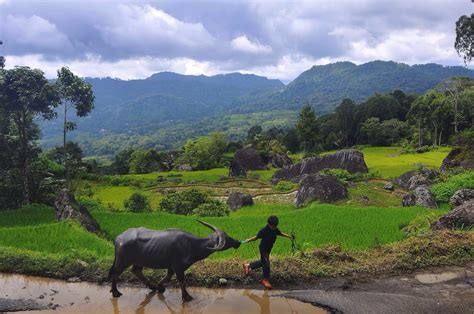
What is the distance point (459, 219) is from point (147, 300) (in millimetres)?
9349

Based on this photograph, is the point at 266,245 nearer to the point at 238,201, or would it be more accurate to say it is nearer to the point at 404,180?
the point at 238,201

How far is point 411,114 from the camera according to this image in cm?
6281

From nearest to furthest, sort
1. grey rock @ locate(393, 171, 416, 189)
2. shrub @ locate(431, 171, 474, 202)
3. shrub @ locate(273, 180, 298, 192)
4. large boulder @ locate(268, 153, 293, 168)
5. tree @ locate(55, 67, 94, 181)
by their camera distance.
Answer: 1. shrub @ locate(431, 171, 474, 202)
2. tree @ locate(55, 67, 94, 181)
3. grey rock @ locate(393, 171, 416, 189)
4. shrub @ locate(273, 180, 298, 192)
5. large boulder @ locate(268, 153, 293, 168)

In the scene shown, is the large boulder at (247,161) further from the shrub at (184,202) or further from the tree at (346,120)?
the tree at (346,120)

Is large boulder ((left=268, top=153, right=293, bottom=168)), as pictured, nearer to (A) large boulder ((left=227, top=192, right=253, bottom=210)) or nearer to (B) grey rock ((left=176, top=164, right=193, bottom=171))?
(B) grey rock ((left=176, top=164, right=193, bottom=171))

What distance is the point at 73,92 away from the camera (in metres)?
22.1

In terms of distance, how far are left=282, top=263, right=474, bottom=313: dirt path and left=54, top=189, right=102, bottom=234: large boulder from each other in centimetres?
916

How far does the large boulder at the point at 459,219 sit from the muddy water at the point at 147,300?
6440 mm

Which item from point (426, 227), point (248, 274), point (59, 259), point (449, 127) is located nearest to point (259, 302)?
point (248, 274)

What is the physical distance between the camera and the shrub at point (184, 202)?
75.6 ft

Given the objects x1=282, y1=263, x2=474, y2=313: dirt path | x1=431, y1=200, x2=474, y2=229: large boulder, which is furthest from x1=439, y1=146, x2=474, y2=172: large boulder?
x1=282, y1=263, x2=474, y2=313: dirt path

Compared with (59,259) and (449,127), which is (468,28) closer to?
(449,127)

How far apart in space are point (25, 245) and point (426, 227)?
12316 millimetres

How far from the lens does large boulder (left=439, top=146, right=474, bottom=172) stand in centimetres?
2688
